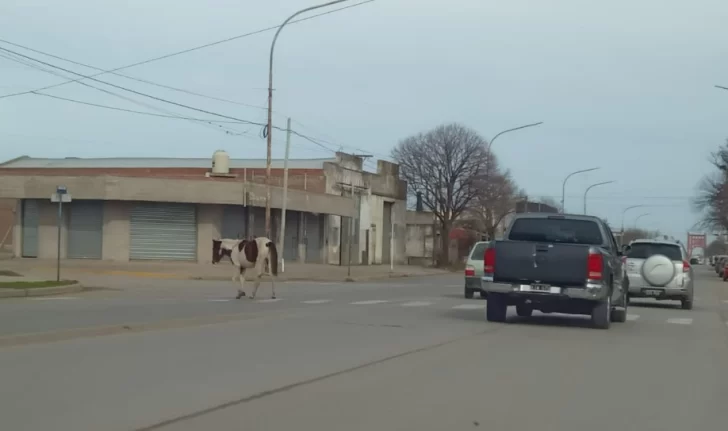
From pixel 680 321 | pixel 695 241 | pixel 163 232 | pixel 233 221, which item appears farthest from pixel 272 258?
pixel 695 241

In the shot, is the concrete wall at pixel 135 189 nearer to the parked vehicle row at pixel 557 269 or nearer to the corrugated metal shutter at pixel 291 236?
the corrugated metal shutter at pixel 291 236

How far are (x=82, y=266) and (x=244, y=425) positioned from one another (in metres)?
34.8

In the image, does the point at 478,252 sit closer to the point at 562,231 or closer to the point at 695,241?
the point at 562,231

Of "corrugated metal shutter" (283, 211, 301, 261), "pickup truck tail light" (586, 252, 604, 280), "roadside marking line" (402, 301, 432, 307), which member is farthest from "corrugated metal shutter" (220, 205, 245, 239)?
"pickup truck tail light" (586, 252, 604, 280)

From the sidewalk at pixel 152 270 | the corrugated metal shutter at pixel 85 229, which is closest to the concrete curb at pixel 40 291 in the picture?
the sidewalk at pixel 152 270

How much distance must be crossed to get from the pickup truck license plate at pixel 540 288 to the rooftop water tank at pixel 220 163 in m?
40.4

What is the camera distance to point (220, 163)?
54.9 meters

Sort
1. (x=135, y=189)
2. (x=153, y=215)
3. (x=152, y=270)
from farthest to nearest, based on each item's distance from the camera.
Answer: (x=153, y=215)
(x=135, y=189)
(x=152, y=270)

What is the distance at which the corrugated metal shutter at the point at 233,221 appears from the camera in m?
45.8

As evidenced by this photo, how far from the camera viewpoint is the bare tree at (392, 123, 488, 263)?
7000 centimetres

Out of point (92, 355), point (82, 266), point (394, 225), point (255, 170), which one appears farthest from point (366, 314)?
point (394, 225)

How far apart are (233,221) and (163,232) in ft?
12.6

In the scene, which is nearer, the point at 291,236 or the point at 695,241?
the point at 291,236

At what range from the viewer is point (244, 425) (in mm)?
7613
